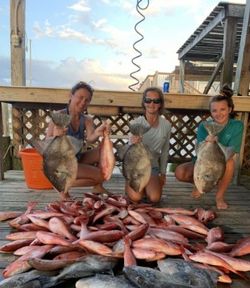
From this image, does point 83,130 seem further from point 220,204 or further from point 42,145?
point 220,204

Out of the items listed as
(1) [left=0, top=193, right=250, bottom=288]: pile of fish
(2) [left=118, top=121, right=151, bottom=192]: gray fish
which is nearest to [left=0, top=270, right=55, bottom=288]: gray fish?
(1) [left=0, top=193, right=250, bottom=288]: pile of fish

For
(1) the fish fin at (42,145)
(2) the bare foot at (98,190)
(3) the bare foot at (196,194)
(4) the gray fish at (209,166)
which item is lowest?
(3) the bare foot at (196,194)

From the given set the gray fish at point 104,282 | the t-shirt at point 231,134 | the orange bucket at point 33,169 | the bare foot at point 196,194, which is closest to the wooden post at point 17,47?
the orange bucket at point 33,169

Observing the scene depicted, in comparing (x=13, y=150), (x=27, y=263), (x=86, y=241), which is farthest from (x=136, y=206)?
(x=13, y=150)

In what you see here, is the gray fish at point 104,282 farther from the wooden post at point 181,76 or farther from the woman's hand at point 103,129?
the wooden post at point 181,76

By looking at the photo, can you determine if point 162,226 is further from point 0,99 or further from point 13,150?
point 13,150

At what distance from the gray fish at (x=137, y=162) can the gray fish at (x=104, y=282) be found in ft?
3.67

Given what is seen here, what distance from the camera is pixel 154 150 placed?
11.4 feet

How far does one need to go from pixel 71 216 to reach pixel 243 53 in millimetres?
3489

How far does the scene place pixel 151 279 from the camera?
1.77 meters

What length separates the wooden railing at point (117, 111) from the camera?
4.16 m

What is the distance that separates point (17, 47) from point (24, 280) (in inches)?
154

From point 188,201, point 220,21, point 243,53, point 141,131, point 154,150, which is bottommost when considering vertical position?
point 188,201

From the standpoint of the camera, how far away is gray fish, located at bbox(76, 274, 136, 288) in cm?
174
